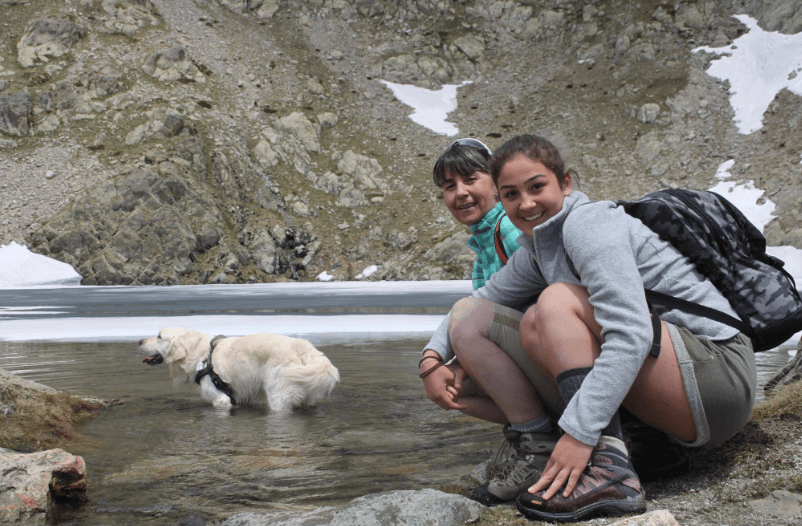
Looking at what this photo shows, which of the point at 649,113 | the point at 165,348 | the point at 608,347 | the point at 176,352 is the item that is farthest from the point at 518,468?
the point at 649,113

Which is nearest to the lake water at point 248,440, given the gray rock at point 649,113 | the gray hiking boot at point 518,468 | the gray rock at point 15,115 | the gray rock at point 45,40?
the gray hiking boot at point 518,468

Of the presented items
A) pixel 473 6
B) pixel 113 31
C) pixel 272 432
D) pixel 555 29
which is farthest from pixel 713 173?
pixel 113 31

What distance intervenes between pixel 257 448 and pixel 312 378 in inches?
44.5

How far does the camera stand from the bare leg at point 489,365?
2.48m

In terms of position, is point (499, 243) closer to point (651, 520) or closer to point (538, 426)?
point (538, 426)

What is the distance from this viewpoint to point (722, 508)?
214cm

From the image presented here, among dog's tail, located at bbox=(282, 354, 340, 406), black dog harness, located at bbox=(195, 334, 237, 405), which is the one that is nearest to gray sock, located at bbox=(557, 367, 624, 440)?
dog's tail, located at bbox=(282, 354, 340, 406)

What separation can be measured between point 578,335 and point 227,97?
46.3 m

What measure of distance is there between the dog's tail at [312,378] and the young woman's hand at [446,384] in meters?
2.52

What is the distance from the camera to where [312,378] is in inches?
200

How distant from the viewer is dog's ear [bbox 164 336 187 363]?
598cm

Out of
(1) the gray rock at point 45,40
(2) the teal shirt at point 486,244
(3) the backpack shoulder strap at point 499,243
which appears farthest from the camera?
(1) the gray rock at point 45,40

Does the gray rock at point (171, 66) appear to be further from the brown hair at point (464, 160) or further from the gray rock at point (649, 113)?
the brown hair at point (464, 160)

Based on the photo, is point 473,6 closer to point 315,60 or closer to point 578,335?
point 315,60
